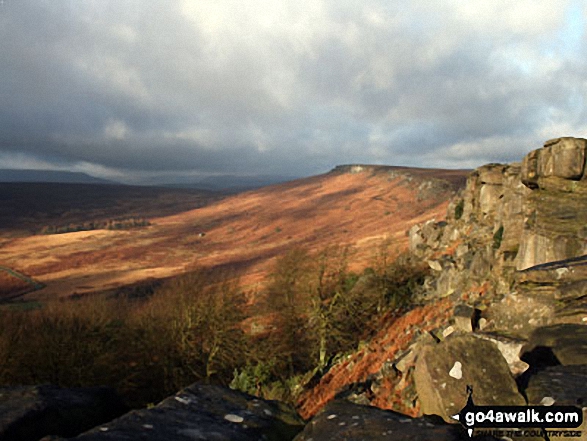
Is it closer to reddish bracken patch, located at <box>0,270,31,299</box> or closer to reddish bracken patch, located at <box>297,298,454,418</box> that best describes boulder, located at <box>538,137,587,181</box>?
reddish bracken patch, located at <box>297,298,454,418</box>

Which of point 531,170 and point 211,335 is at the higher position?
point 531,170

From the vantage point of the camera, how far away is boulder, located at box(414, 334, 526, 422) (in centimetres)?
607

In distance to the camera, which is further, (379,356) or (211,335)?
(211,335)

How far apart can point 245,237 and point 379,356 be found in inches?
4151

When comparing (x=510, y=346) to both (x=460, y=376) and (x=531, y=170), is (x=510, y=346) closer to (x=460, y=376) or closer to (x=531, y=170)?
(x=460, y=376)

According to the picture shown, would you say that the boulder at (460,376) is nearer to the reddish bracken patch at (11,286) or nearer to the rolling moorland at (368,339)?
the rolling moorland at (368,339)

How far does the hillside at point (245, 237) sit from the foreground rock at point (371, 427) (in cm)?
4500

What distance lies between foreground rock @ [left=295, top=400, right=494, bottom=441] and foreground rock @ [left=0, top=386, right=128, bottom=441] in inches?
148

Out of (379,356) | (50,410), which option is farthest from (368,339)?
(50,410)

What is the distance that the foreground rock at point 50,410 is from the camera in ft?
15.9

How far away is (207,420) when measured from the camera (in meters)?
4.74

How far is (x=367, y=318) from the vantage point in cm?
3400

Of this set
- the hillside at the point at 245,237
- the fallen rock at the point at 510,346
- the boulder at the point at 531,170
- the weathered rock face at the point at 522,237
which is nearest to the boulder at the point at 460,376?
the fallen rock at the point at 510,346

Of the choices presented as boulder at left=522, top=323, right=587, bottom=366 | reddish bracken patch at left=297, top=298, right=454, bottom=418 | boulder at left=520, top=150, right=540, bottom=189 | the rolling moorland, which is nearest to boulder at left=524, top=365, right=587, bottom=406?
the rolling moorland
